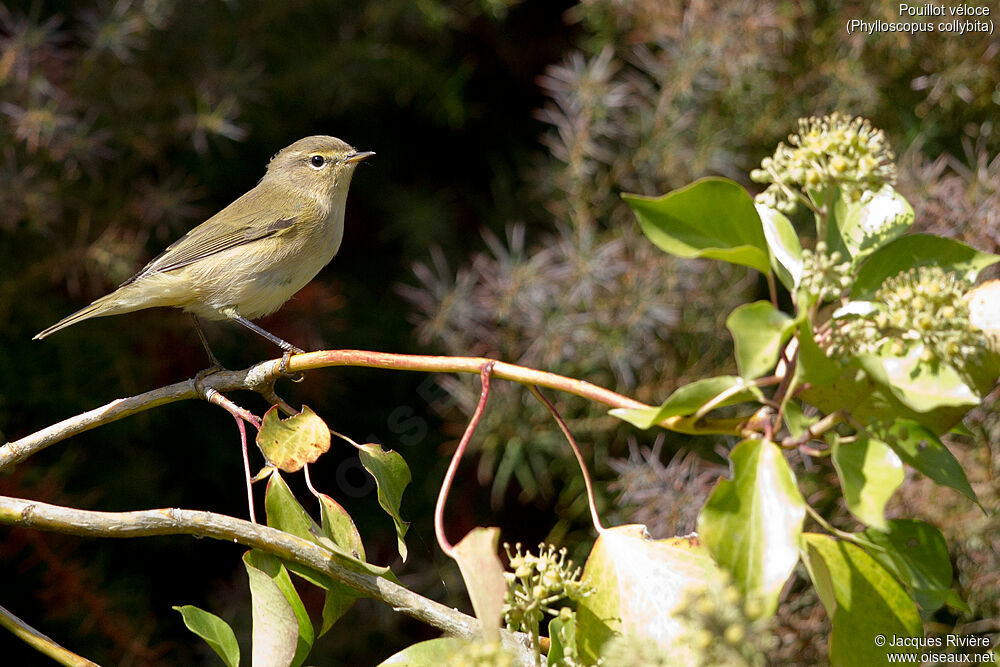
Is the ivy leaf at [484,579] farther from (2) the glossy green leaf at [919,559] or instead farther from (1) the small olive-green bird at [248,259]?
(1) the small olive-green bird at [248,259]

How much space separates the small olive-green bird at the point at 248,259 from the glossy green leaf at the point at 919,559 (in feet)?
4.61

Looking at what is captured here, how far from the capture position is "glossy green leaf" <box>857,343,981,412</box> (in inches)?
27.8

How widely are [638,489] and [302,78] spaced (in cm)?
161

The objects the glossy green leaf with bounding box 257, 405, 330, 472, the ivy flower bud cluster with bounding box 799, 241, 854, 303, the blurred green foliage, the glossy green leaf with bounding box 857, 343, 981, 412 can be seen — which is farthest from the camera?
the blurred green foliage

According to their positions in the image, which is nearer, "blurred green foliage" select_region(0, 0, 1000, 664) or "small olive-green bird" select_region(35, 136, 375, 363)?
"small olive-green bird" select_region(35, 136, 375, 363)

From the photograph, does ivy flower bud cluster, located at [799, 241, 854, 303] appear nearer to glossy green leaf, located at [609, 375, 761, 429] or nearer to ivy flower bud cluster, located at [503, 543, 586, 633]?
glossy green leaf, located at [609, 375, 761, 429]

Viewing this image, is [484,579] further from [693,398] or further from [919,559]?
[919,559]

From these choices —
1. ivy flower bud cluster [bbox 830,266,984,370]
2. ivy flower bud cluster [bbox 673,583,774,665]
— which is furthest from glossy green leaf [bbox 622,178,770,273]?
ivy flower bud cluster [bbox 673,583,774,665]

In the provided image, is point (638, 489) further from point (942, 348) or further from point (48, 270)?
point (48, 270)

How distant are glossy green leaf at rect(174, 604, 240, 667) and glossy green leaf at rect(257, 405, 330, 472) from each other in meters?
0.19

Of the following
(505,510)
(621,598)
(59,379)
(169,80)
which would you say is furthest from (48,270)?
(621,598)

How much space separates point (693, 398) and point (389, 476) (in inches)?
19.2

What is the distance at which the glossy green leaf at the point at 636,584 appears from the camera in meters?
0.86

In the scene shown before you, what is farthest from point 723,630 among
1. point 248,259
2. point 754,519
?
point 248,259
